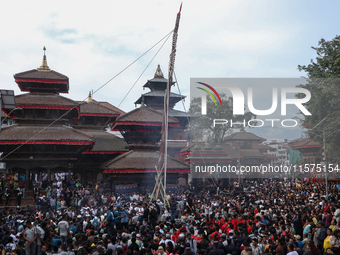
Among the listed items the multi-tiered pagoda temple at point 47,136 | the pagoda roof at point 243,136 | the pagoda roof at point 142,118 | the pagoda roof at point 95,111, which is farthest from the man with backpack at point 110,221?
the pagoda roof at point 243,136

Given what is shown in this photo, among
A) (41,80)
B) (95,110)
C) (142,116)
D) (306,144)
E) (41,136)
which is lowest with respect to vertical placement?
(41,136)

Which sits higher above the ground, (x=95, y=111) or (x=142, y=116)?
(x=95, y=111)

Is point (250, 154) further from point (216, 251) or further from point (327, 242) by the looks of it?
point (216, 251)

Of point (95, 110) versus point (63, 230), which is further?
point (95, 110)

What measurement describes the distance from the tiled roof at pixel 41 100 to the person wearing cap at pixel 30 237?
19.4m

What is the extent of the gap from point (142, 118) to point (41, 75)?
396 inches

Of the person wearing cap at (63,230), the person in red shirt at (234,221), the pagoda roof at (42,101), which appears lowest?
the person wearing cap at (63,230)

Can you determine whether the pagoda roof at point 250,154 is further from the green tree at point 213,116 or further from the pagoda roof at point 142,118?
the pagoda roof at point 142,118

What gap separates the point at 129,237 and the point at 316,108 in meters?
21.8

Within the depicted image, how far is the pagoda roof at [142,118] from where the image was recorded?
31484 mm

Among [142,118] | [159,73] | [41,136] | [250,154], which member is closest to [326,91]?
[142,118]

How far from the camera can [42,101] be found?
3175cm

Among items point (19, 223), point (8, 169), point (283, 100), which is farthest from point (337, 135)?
point (8, 169)

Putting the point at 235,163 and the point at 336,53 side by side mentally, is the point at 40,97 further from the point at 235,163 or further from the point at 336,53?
the point at 235,163
